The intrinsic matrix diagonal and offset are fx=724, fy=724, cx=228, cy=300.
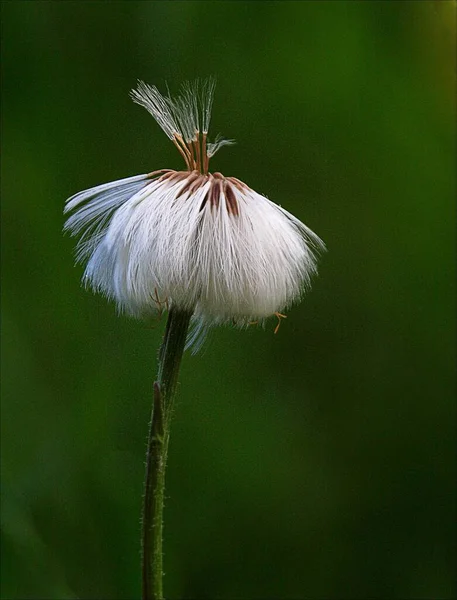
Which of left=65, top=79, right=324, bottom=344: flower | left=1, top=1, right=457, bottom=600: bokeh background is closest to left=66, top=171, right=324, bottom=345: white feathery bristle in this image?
left=65, top=79, right=324, bottom=344: flower

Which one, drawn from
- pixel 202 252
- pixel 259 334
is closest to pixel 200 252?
pixel 202 252

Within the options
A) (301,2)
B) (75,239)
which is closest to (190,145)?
(75,239)

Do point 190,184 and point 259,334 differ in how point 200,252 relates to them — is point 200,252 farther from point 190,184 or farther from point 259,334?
point 259,334

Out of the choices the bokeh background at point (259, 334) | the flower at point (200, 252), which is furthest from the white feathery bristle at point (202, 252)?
the bokeh background at point (259, 334)

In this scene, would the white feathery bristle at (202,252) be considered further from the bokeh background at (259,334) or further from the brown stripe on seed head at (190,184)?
the bokeh background at (259,334)

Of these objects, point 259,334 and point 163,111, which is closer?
point 163,111

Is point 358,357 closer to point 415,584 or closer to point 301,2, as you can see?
point 415,584
